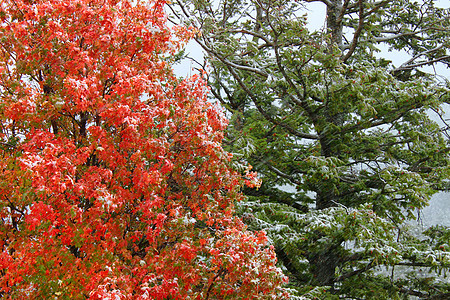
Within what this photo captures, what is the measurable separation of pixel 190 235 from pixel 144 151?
4.86ft

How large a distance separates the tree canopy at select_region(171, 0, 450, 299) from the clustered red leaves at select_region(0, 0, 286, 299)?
74.3 inches

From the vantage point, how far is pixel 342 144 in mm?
10672

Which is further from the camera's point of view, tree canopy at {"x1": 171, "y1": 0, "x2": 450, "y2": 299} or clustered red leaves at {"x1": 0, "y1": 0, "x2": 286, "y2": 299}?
tree canopy at {"x1": 171, "y1": 0, "x2": 450, "y2": 299}

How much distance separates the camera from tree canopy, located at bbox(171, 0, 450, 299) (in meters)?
8.71

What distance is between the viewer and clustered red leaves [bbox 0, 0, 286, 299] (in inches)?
217

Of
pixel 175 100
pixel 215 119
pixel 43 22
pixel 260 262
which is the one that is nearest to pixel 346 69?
pixel 215 119

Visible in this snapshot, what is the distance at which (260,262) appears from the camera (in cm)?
613

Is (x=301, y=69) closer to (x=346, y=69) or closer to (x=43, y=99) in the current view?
(x=346, y=69)

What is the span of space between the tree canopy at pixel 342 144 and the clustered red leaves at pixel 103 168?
189 cm

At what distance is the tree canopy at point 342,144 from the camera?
8711 millimetres

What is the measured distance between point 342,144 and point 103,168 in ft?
21.7

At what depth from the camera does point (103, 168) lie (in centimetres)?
635

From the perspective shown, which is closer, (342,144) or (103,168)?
(103,168)

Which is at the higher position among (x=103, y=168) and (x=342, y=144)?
(x=342, y=144)
